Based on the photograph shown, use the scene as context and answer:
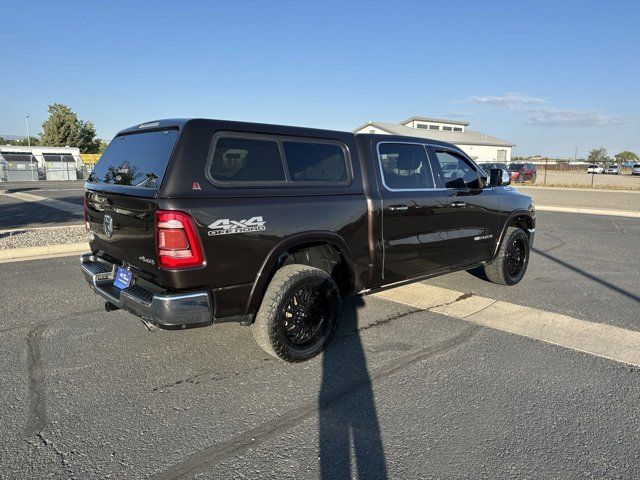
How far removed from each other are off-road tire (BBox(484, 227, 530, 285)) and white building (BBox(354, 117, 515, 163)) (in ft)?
156

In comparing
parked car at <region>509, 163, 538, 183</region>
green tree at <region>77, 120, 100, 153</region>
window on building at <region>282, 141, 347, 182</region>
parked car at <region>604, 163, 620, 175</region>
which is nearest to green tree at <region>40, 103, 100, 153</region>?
green tree at <region>77, 120, 100, 153</region>

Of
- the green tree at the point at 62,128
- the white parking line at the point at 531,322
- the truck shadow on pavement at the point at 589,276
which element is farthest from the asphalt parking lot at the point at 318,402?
the green tree at the point at 62,128

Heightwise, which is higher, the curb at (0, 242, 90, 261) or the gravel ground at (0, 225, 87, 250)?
the gravel ground at (0, 225, 87, 250)

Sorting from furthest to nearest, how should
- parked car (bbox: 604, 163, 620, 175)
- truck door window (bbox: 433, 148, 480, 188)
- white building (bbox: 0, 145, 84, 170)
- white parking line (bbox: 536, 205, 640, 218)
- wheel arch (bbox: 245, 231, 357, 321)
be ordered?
parked car (bbox: 604, 163, 620, 175), white building (bbox: 0, 145, 84, 170), white parking line (bbox: 536, 205, 640, 218), truck door window (bbox: 433, 148, 480, 188), wheel arch (bbox: 245, 231, 357, 321)

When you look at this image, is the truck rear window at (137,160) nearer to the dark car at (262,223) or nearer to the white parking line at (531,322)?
the dark car at (262,223)

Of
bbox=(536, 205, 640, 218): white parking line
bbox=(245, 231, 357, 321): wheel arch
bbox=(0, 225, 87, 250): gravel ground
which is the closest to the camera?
bbox=(245, 231, 357, 321): wheel arch

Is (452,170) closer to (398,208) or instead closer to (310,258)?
(398,208)

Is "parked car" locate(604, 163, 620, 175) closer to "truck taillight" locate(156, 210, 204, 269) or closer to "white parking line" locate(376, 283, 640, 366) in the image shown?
"white parking line" locate(376, 283, 640, 366)

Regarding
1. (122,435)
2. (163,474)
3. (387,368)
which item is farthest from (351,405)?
(122,435)

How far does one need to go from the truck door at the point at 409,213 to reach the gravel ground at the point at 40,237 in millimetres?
6524

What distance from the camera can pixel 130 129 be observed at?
4.12m

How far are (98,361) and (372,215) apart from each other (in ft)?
8.63

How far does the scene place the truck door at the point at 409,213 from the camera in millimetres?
4410

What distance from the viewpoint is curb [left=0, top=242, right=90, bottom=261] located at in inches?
297
